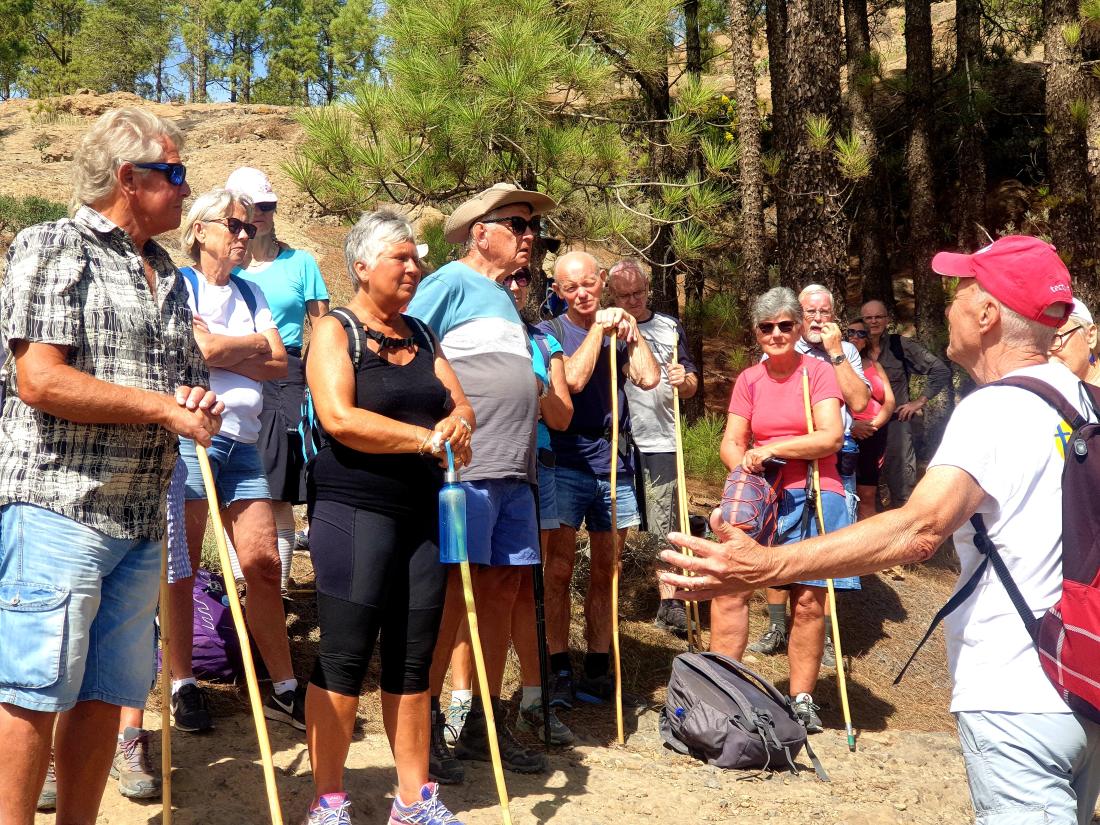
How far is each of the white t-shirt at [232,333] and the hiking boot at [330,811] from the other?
1.30m

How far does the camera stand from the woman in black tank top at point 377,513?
307 centimetres

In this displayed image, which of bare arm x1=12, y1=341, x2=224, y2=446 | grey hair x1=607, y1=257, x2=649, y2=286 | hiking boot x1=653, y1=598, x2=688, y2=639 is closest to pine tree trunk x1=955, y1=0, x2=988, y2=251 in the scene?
hiking boot x1=653, y1=598, x2=688, y2=639

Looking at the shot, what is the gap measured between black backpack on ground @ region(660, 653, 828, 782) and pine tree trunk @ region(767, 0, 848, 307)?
3876 mm

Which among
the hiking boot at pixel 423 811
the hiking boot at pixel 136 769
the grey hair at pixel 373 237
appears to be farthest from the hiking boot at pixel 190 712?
the grey hair at pixel 373 237

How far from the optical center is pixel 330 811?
3.08 metres

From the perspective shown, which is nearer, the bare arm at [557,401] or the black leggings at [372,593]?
the black leggings at [372,593]

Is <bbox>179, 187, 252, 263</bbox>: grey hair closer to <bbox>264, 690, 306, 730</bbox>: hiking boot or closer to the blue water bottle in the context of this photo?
the blue water bottle

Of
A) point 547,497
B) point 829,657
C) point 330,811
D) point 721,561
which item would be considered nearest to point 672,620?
point 829,657

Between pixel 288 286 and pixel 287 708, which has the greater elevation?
pixel 288 286

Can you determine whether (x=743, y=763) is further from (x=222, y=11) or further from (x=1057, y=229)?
(x=222, y=11)

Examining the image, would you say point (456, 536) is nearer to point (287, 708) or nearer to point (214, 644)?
point (287, 708)

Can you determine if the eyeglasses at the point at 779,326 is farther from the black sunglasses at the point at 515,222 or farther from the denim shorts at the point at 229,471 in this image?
the denim shorts at the point at 229,471

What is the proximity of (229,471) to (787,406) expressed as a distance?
2.61m

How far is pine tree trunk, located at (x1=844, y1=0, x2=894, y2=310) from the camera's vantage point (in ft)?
38.1
